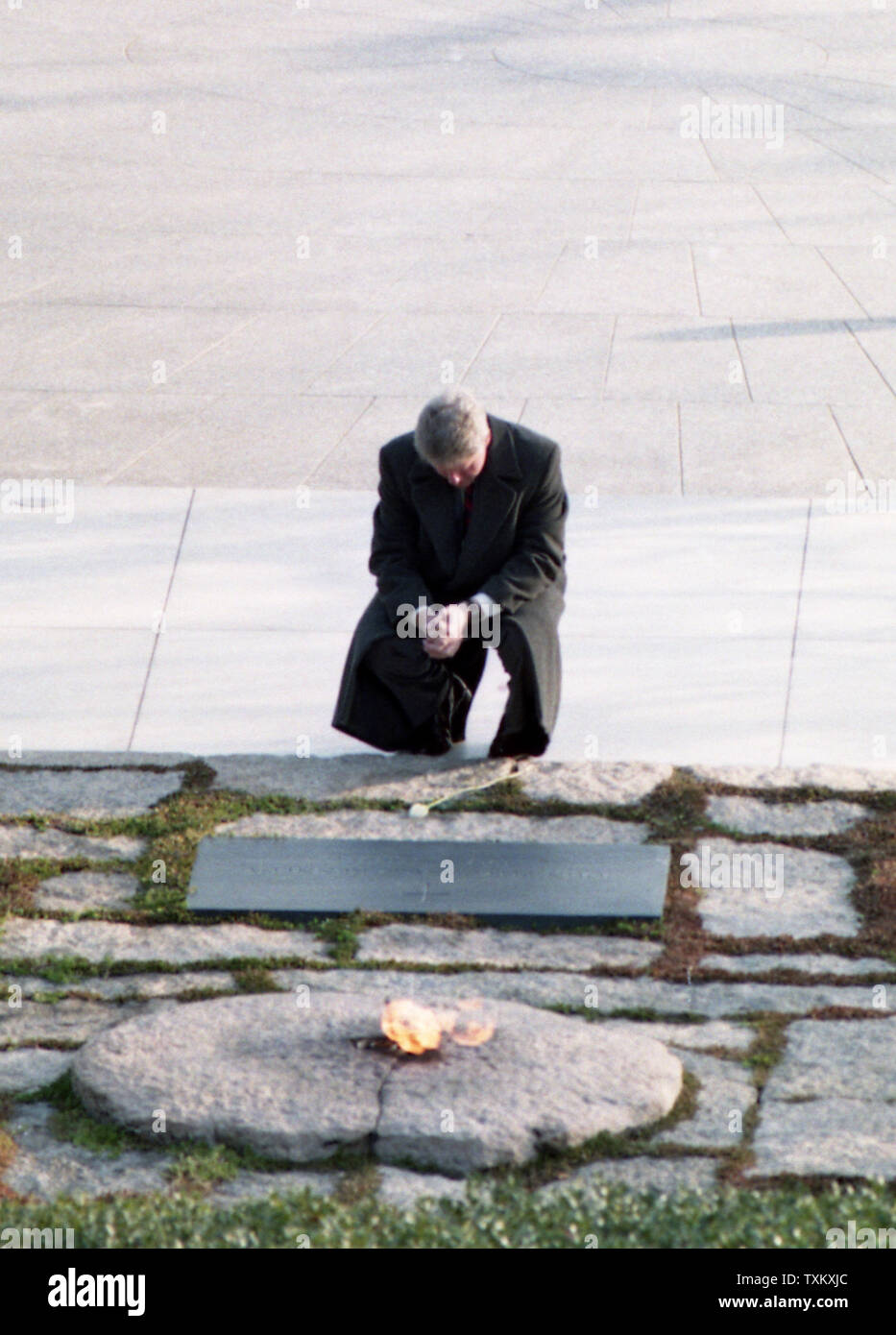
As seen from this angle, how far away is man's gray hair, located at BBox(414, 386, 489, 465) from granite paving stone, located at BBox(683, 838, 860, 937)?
162 cm

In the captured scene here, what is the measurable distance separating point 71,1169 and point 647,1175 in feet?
4.55

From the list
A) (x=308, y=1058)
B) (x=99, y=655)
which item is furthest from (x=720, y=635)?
(x=308, y=1058)

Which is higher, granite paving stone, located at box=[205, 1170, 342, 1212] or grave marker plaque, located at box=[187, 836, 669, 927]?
granite paving stone, located at box=[205, 1170, 342, 1212]

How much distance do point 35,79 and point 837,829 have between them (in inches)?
656

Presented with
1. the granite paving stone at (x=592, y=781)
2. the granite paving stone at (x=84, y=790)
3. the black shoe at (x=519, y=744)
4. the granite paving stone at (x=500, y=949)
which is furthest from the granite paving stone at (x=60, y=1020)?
the black shoe at (x=519, y=744)

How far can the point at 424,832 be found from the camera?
630 cm

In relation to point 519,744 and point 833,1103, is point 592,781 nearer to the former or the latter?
point 519,744

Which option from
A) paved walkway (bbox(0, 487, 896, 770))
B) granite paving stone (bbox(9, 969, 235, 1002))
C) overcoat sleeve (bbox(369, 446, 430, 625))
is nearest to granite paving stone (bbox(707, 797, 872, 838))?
paved walkway (bbox(0, 487, 896, 770))

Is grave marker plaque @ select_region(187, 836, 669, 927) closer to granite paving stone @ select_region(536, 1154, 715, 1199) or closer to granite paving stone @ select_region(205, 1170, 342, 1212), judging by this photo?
granite paving stone @ select_region(536, 1154, 715, 1199)

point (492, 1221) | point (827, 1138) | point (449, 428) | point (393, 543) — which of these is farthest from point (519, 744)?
point (492, 1221)

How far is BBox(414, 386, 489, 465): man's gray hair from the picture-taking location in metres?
6.30

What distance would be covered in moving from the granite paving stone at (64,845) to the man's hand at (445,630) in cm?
126

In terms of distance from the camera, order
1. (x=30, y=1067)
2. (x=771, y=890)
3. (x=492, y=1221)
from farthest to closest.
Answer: (x=771, y=890) → (x=30, y=1067) → (x=492, y=1221)

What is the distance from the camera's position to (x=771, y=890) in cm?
588
